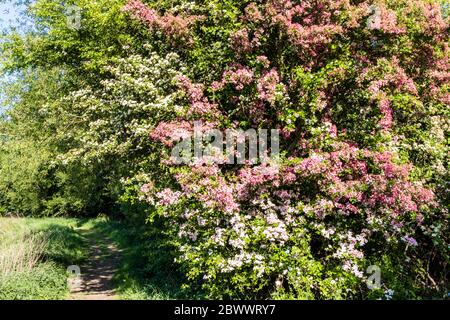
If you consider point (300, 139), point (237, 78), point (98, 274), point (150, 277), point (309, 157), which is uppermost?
point (237, 78)

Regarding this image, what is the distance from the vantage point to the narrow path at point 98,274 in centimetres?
1307

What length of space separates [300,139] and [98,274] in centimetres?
1132

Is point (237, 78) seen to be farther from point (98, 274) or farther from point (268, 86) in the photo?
point (98, 274)

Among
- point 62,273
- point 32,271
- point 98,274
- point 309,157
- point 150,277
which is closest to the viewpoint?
point 309,157

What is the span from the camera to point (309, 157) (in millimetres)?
8430

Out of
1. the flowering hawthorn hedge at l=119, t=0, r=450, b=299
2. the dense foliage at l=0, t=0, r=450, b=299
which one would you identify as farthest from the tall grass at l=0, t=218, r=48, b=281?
the flowering hawthorn hedge at l=119, t=0, r=450, b=299

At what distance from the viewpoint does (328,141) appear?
861 centimetres

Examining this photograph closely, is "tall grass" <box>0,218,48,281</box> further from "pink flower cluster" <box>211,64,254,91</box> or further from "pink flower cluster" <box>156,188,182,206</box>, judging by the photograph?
A: "pink flower cluster" <box>211,64,254,91</box>

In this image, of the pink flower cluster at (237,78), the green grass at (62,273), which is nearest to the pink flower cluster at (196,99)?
the pink flower cluster at (237,78)

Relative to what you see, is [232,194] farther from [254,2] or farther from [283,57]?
[254,2]

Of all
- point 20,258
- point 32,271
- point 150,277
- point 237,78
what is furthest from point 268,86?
point 20,258

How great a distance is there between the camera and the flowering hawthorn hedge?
26.7 feet
